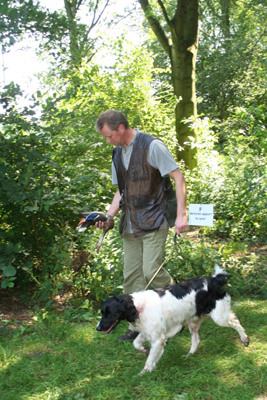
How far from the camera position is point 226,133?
1036cm

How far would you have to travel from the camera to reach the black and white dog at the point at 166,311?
3.32 meters

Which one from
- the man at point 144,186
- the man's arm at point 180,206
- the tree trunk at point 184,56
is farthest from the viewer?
the tree trunk at point 184,56

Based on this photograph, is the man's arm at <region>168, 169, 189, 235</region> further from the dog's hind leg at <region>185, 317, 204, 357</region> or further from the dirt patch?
the dirt patch

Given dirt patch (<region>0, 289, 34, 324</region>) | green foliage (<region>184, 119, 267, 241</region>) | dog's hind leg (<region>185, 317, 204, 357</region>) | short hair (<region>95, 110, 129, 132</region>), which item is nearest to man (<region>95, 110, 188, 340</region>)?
short hair (<region>95, 110, 129, 132</region>)

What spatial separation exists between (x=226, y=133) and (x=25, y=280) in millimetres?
6747

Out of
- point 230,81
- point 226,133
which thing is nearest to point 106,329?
Result: point 226,133

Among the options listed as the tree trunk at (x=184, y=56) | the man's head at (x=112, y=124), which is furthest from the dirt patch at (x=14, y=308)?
the tree trunk at (x=184, y=56)

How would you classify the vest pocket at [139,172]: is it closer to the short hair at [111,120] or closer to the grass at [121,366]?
the short hair at [111,120]

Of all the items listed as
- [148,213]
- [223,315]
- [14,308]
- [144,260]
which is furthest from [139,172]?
[14,308]

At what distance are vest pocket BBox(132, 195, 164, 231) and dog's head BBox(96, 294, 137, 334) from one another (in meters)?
0.75

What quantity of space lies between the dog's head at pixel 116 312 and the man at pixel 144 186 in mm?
561

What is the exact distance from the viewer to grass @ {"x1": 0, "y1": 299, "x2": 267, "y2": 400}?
3090 mm

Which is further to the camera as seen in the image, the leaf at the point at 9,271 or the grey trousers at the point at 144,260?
the leaf at the point at 9,271

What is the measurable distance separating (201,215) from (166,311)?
3.31ft
